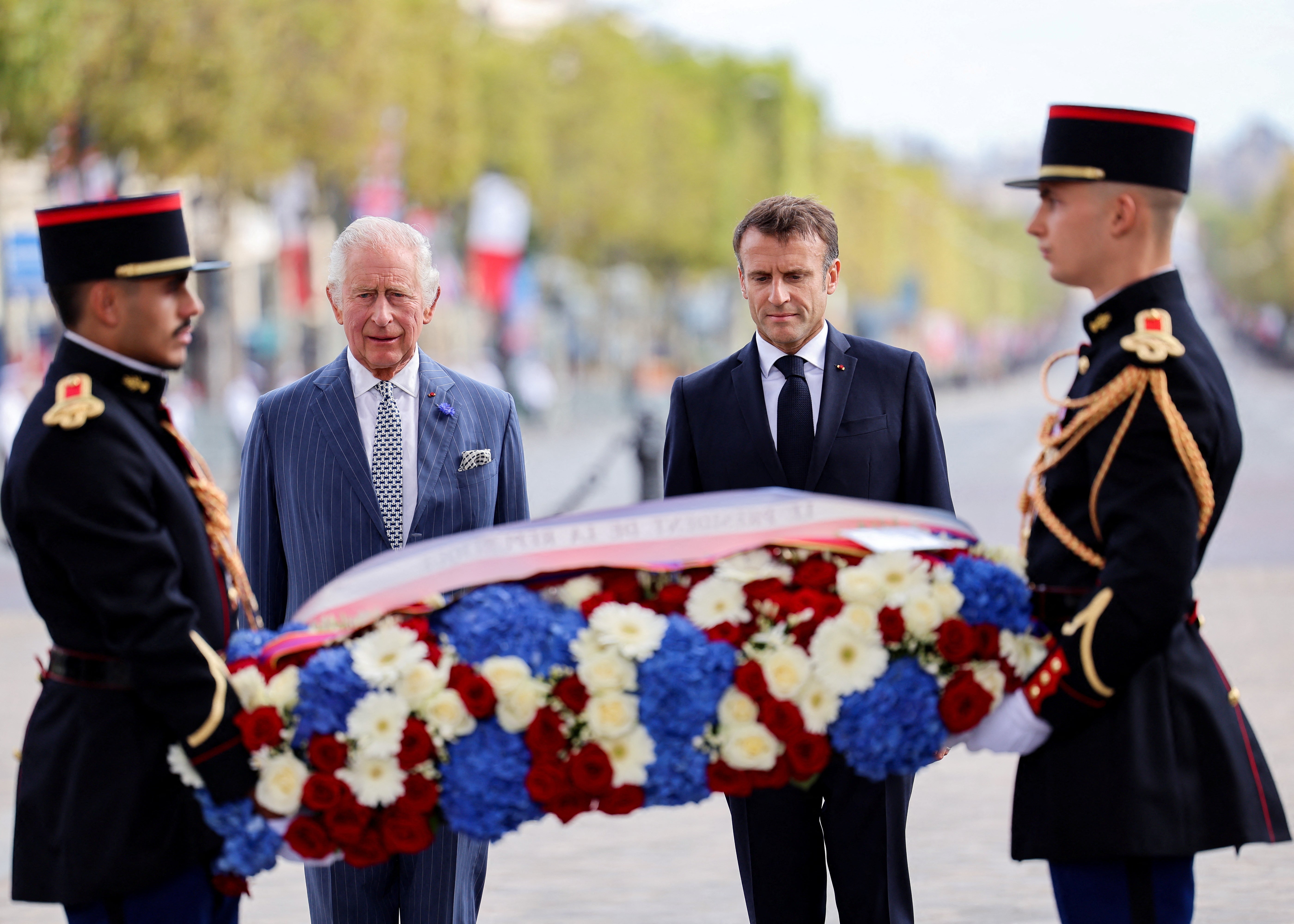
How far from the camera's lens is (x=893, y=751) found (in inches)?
139

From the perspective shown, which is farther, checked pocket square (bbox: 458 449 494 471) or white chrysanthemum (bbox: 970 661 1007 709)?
checked pocket square (bbox: 458 449 494 471)

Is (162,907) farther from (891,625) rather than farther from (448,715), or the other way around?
(891,625)

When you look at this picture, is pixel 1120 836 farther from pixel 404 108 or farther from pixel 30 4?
pixel 404 108

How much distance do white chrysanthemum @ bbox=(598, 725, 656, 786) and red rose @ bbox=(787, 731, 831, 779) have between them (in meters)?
0.26

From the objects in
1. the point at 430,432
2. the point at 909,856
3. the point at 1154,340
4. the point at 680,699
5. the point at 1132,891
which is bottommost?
the point at 909,856

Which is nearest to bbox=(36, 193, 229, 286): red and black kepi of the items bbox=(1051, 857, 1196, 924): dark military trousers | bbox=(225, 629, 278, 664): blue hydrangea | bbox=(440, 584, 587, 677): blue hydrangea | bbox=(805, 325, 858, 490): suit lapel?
bbox=(225, 629, 278, 664): blue hydrangea

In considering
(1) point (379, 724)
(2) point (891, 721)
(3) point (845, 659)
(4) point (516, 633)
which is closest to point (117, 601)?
(1) point (379, 724)

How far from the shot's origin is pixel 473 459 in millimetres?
4633

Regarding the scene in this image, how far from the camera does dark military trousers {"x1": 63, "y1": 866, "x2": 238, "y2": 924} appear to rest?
3506mm

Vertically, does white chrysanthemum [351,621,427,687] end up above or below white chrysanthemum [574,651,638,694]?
above

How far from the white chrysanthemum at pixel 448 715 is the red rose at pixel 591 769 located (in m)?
0.21

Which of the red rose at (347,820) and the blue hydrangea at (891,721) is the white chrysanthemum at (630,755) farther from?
the red rose at (347,820)

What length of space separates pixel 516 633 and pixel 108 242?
3.59 feet

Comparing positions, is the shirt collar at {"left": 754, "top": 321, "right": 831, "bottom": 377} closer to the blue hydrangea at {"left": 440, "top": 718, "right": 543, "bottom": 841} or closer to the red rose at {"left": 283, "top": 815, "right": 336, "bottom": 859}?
the blue hydrangea at {"left": 440, "top": 718, "right": 543, "bottom": 841}
